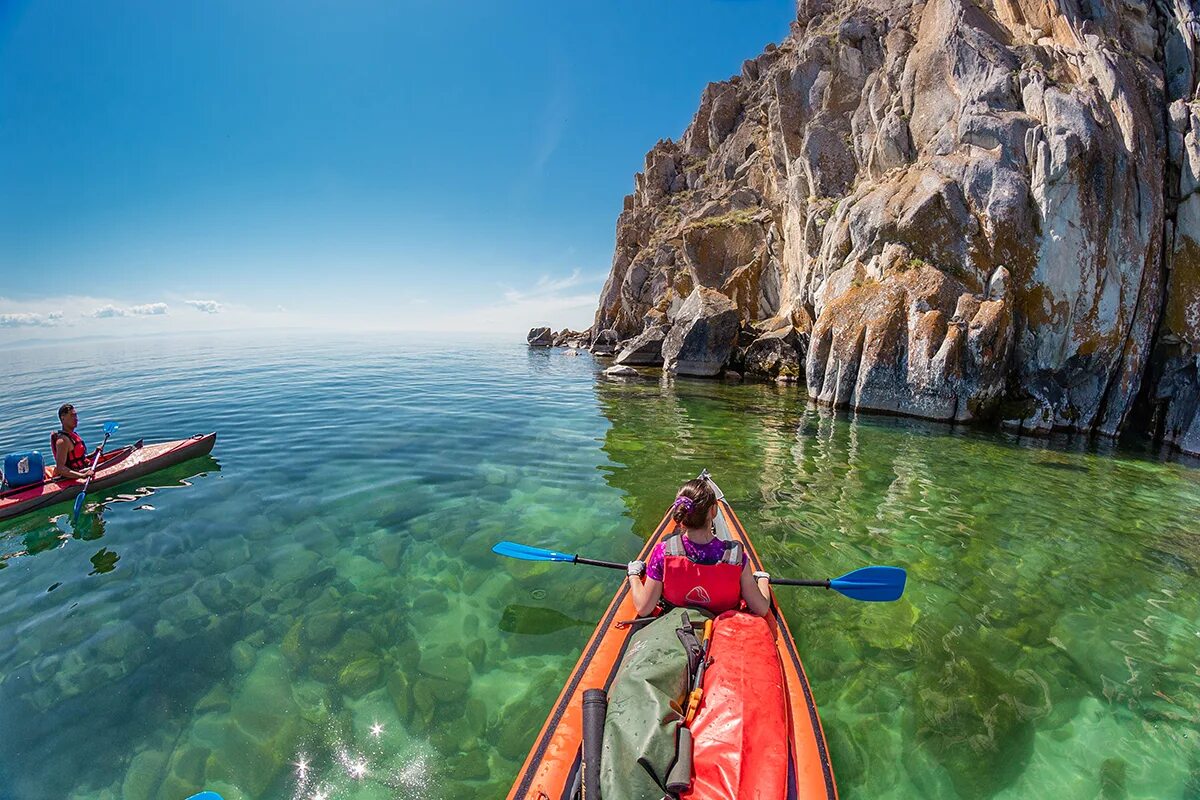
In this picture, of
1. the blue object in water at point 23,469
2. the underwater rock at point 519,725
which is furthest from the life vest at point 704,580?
the blue object in water at point 23,469

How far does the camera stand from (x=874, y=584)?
521 cm

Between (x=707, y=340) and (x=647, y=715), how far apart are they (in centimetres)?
2930

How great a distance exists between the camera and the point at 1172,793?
3.54 m

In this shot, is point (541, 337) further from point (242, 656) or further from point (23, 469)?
point (242, 656)

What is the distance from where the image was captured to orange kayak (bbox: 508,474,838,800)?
2.75 meters

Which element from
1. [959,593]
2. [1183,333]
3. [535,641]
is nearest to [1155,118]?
[1183,333]

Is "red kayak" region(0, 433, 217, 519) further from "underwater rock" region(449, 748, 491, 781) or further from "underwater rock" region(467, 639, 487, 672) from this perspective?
"underwater rock" region(449, 748, 491, 781)

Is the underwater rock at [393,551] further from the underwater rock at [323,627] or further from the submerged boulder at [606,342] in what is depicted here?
the submerged boulder at [606,342]

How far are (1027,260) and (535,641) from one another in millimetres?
22884

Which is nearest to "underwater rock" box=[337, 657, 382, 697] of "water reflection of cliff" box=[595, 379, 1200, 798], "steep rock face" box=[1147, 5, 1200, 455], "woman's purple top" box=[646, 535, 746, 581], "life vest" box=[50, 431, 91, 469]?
"woman's purple top" box=[646, 535, 746, 581]

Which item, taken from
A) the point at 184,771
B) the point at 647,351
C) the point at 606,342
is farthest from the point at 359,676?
the point at 606,342

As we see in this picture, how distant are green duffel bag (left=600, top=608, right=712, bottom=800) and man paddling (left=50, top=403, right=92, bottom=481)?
39.4 feet

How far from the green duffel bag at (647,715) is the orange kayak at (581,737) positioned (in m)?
0.33

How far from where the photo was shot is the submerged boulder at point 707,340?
100 feet
